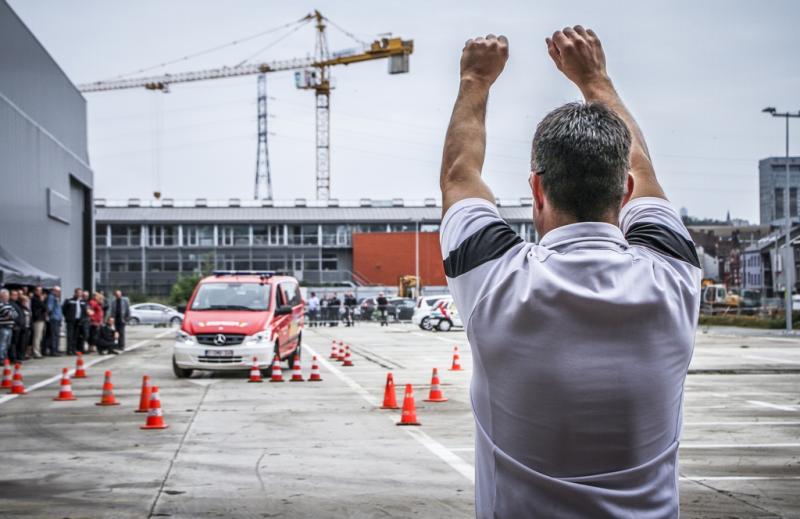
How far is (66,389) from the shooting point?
15.9 metres

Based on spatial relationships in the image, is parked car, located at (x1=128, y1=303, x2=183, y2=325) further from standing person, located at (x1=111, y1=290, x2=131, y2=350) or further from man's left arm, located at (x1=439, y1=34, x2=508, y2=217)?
man's left arm, located at (x1=439, y1=34, x2=508, y2=217)

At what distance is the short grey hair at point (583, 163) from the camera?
7.50ft

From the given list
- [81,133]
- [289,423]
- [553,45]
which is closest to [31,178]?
[81,133]

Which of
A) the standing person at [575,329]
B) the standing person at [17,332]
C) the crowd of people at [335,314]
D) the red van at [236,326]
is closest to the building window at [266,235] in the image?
the crowd of people at [335,314]

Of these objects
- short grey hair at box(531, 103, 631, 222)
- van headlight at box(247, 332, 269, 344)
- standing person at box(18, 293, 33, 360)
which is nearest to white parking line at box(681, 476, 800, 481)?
short grey hair at box(531, 103, 631, 222)

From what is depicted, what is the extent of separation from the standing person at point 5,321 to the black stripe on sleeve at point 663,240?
75.9 feet

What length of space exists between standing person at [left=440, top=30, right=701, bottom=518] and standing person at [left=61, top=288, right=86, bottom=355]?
28.9 m

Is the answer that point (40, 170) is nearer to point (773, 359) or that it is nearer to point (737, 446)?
point (773, 359)

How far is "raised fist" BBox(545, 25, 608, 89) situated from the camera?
2727 mm

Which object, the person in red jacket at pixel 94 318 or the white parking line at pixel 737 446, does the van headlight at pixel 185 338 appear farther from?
the white parking line at pixel 737 446

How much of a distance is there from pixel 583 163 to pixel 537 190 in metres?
0.14

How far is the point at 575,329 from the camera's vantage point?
211cm

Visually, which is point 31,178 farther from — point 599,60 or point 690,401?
point 599,60

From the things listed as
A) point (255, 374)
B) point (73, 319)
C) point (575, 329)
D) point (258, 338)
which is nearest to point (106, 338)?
point (73, 319)
